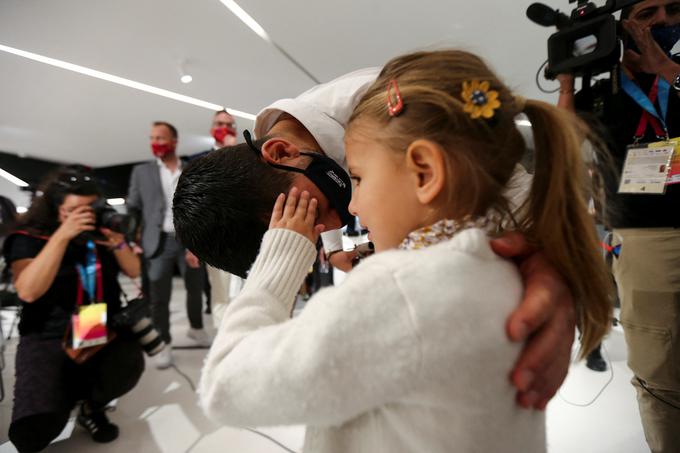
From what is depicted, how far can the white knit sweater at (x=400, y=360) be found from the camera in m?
0.34

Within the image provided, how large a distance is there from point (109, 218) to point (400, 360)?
1.58 m

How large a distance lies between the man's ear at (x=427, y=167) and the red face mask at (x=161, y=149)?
2.15 metres

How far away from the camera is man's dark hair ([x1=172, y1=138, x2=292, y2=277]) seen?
76cm

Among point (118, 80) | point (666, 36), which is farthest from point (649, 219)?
point (118, 80)

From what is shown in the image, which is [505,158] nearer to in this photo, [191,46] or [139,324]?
[139,324]

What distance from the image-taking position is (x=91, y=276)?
1474mm

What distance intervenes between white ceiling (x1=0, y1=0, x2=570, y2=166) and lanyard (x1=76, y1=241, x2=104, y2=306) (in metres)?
0.47

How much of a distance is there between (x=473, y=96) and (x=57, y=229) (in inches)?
63.1

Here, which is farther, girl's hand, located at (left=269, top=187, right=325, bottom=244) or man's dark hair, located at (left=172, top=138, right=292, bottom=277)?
man's dark hair, located at (left=172, top=138, right=292, bottom=277)

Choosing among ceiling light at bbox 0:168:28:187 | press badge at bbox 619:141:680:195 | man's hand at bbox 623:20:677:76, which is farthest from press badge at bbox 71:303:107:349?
man's hand at bbox 623:20:677:76

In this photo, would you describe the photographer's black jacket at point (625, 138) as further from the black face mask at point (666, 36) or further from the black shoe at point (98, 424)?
the black shoe at point (98, 424)

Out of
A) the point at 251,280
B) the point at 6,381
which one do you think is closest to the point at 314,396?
the point at 251,280

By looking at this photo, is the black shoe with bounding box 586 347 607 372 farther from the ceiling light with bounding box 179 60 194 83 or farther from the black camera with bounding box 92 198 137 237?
the ceiling light with bounding box 179 60 194 83

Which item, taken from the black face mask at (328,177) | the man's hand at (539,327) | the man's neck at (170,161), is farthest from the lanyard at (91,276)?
the man's hand at (539,327)
